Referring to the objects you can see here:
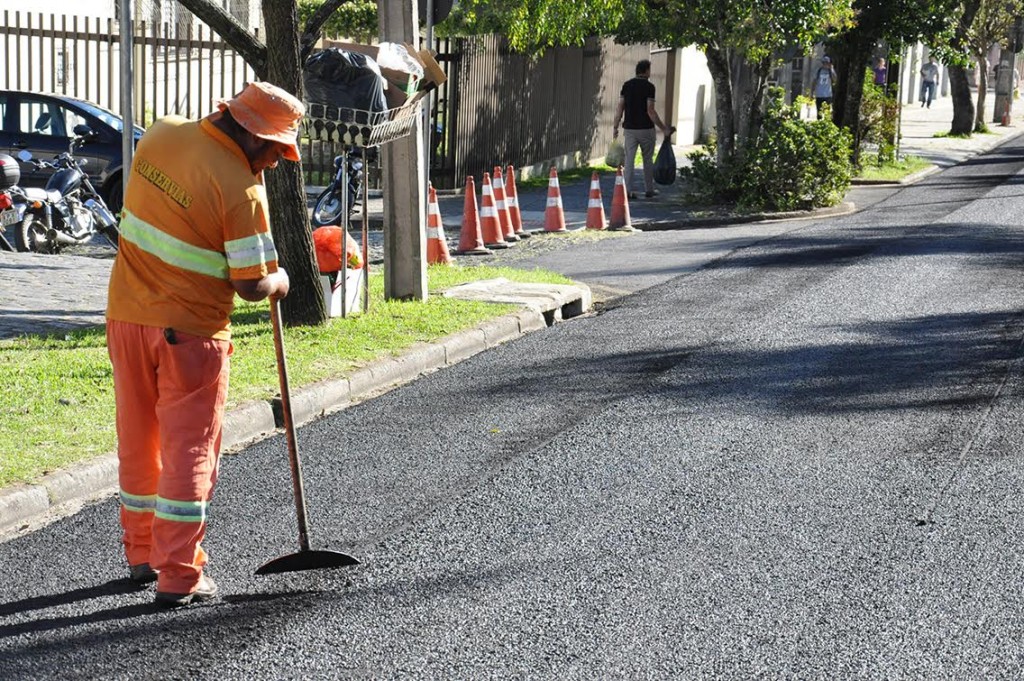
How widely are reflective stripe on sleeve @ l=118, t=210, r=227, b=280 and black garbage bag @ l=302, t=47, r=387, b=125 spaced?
4757 millimetres

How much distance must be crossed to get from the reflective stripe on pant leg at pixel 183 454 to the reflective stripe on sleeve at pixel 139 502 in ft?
0.64

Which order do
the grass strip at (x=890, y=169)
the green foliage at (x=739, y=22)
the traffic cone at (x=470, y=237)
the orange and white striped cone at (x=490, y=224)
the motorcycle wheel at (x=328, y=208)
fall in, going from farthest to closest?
the grass strip at (x=890, y=169) < the green foliage at (x=739, y=22) < the motorcycle wheel at (x=328, y=208) < the orange and white striped cone at (x=490, y=224) < the traffic cone at (x=470, y=237)

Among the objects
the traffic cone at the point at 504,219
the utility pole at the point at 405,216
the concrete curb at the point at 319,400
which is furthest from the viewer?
the traffic cone at the point at 504,219

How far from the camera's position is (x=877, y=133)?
2800 cm

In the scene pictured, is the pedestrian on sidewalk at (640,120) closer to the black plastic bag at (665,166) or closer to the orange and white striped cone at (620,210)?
the black plastic bag at (665,166)

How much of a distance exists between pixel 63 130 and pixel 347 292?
7451 millimetres

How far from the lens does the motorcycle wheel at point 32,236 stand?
14.2 m

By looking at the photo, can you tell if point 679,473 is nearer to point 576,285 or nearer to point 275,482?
point 275,482

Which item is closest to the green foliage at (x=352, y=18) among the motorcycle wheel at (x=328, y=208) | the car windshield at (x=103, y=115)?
the car windshield at (x=103, y=115)

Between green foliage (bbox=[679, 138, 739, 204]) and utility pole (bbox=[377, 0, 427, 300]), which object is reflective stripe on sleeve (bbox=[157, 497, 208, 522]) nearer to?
utility pole (bbox=[377, 0, 427, 300])

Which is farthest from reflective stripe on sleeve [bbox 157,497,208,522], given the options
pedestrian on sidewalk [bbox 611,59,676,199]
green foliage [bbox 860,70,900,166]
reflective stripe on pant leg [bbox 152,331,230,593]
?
green foliage [bbox 860,70,900,166]

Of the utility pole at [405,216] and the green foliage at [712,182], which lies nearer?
the utility pole at [405,216]

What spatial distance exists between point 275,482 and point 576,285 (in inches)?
247

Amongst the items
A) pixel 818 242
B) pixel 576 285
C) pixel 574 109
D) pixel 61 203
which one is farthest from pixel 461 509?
pixel 574 109
